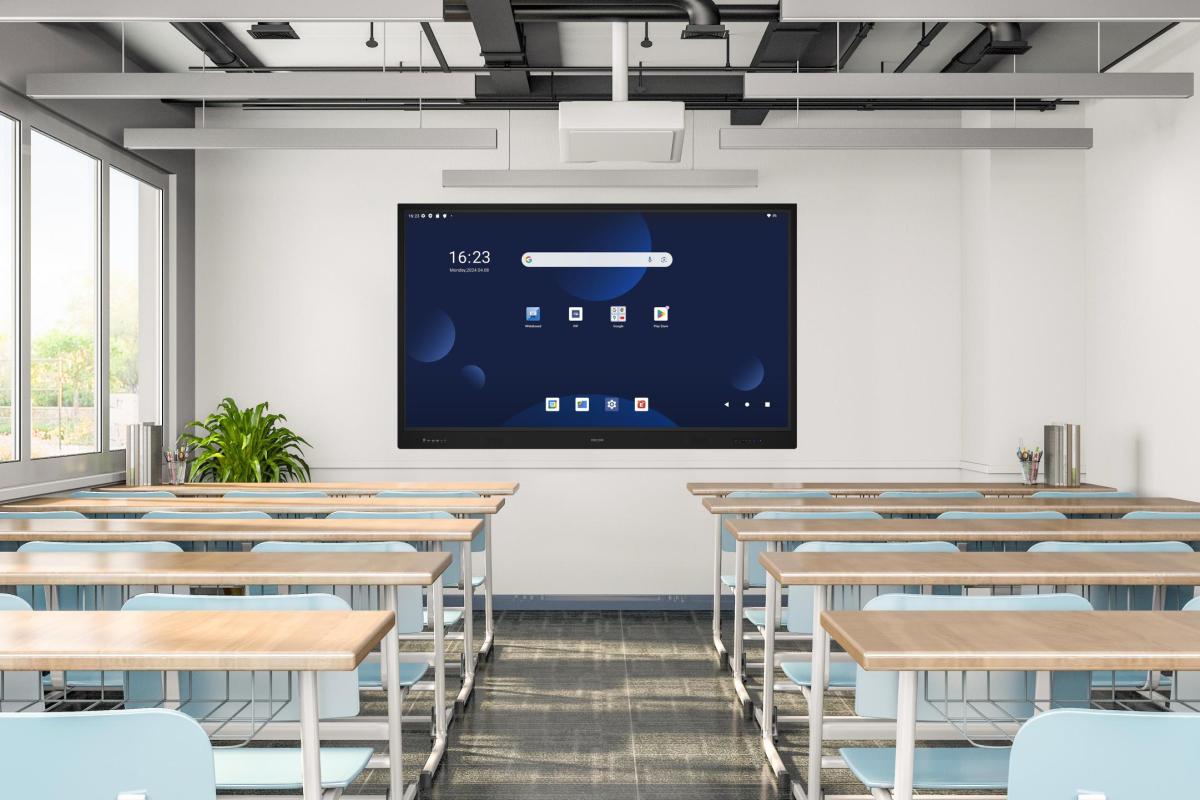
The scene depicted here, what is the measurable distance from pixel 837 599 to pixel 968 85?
8.33 feet

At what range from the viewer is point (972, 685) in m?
2.71

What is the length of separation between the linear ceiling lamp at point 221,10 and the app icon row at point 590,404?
3.72 meters

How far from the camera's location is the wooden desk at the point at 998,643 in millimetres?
2111

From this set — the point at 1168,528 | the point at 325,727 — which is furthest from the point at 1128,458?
the point at 325,727

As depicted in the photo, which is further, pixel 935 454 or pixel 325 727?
pixel 935 454

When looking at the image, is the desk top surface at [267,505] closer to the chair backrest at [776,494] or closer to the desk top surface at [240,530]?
the desk top surface at [240,530]

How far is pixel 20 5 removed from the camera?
3.86 metres

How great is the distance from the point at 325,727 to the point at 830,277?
482 centimetres

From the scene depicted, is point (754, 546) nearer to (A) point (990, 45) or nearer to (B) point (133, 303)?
(A) point (990, 45)

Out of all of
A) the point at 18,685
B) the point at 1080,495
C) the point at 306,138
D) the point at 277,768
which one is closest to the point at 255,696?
the point at 277,768

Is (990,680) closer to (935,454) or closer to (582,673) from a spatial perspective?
(582,673)

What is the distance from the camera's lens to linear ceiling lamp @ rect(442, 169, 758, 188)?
6594 millimetres

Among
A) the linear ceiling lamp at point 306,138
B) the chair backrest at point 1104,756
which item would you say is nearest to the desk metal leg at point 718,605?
the linear ceiling lamp at point 306,138

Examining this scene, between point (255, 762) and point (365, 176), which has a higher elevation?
point (365, 176)
